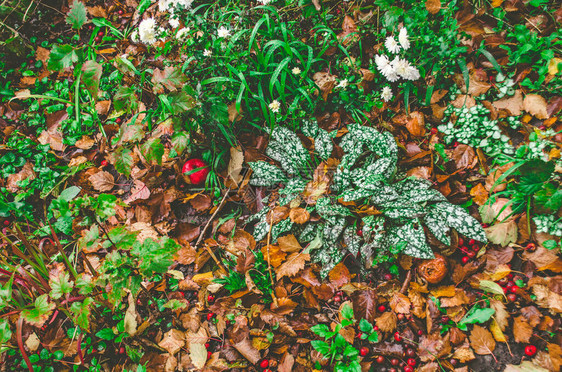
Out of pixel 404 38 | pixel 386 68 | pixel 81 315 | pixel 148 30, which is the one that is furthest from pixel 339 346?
pixel 148 30

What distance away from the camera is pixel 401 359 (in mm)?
1534

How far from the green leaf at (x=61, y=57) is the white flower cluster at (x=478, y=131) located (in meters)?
2.05

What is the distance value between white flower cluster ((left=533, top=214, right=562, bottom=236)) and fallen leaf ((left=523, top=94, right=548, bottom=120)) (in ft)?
2.01

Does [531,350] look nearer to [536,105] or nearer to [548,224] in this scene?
[548,224]

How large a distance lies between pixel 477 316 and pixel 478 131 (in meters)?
1.06

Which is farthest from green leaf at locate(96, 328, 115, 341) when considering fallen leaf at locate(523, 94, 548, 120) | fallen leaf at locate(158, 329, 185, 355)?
fallen leaf at locate(523, 94, 548, 120)

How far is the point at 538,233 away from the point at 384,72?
122 centimetres

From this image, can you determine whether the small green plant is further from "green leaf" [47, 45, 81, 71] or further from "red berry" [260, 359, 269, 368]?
"green leaf" [47, 45, 81, 71]

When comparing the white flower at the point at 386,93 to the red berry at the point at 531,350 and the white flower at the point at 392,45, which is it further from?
the red berry at the point at 531,350

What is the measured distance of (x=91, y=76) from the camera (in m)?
1.35

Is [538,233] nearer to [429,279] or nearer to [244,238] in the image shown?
[429,279]

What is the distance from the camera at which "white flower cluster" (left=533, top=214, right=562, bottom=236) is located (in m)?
1.53

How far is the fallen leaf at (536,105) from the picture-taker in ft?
5.76

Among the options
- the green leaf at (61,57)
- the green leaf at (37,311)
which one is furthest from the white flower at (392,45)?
the green leaf at (37,311)
